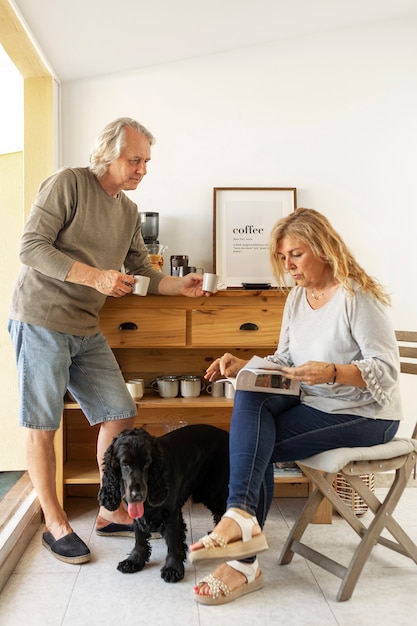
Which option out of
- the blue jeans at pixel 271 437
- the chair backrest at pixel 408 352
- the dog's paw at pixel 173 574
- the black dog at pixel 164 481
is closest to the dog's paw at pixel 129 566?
the black dog at pixel 164 481

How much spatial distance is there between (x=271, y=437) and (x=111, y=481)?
1.87 feet

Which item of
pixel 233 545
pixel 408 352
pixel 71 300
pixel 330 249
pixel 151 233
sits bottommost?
pixel 233 545

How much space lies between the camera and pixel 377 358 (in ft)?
6.37

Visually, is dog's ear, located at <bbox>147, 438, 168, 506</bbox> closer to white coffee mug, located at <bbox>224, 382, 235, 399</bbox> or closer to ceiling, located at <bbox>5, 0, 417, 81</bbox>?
white coffee mug, located at <bbox>224, 382, 235, 399</bbox>

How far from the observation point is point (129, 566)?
2217 mm

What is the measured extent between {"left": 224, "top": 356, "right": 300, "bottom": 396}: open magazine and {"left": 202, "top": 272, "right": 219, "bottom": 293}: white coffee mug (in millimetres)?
608

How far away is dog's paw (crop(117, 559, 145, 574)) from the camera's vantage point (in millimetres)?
2215

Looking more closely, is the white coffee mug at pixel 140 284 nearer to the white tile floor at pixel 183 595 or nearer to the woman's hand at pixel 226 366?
the woman's hand at pixel 226 366

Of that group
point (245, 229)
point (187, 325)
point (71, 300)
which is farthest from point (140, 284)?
point (245, 229)

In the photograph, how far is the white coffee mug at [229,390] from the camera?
9.47 ft

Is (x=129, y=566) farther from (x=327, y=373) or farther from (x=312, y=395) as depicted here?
(x=327, y=373)

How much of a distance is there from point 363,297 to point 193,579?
1132 mm

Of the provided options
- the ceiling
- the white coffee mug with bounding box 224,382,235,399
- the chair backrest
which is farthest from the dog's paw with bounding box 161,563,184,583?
the ceiling

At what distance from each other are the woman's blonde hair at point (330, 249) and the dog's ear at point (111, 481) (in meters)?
0.95
